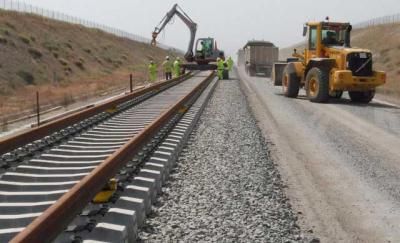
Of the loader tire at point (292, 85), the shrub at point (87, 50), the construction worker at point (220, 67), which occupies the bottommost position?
the loader tire at point (292, 85)

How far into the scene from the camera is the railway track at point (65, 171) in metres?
3.91

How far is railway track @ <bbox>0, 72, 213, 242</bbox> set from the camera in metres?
Result: 3.91

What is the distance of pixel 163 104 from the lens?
1480cm

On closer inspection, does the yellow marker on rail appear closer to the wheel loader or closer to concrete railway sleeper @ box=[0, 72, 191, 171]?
concrete railway sleeper @ box=[0, 72, 191, 171]

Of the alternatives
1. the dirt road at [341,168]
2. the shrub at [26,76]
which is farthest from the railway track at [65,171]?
the shrub at [26,76]

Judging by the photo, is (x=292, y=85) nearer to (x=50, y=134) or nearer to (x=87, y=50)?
(x=50, y=134)

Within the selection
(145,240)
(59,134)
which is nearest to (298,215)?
(145,240)

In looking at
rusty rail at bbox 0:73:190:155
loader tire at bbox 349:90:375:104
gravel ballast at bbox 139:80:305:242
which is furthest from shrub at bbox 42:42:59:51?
gravel ballast at bbox 139:80:305:242

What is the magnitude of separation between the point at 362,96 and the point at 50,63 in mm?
26547

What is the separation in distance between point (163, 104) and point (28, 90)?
1464cm

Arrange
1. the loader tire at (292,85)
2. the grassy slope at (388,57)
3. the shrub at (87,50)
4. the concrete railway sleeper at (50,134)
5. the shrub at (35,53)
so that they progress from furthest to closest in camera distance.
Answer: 1. the shrub at (87,50)
2. the shrub at (35,53)
3. the grassy slope at (388,57)
4. the loader tire at (292,85)
5. the concrete railway sleeper at (50,134)

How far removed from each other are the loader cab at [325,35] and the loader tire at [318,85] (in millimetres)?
781

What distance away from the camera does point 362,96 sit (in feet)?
57.9

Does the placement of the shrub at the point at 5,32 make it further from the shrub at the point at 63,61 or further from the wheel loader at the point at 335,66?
the wheel loader at the point at 335,66
